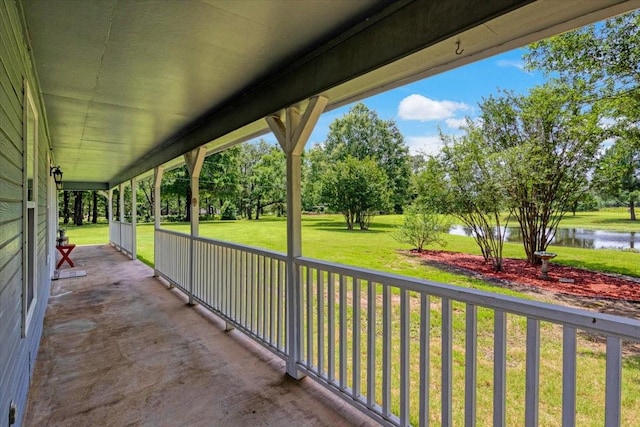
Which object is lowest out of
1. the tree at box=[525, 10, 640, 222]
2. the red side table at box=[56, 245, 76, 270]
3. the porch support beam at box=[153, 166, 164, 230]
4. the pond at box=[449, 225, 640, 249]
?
the red side table at box=[56, 245, 76, 270]

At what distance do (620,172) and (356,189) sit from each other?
9577 millimetres

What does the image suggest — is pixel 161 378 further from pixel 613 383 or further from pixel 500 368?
pixel 613 383

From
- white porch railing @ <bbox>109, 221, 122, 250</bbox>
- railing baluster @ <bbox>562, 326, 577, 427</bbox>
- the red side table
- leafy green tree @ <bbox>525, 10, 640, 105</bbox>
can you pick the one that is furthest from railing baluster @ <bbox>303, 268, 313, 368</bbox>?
white porch railing @ <bbox>109, 221, 122, 250</bbox>

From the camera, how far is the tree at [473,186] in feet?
23.0

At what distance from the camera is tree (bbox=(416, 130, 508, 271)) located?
701 centimetres

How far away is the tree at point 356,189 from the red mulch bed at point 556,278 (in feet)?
20.5

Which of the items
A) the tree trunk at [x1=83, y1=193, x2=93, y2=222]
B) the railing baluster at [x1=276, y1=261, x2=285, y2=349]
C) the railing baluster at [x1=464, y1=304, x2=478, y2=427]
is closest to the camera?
the railing baluster at [x1=464, y1=304, x2=478, y2=427]

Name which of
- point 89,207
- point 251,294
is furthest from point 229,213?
point 251,294

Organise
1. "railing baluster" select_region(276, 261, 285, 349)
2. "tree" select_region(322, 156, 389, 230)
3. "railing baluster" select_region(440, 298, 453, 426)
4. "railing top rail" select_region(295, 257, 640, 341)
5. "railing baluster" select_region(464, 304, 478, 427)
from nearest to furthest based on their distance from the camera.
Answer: "railing top rail" select_region(295, 257, 640, 341) → "railing baluster" select_region(464, 304, 478, 427) → "railing baluster" select_region(440, 298, 453, 426) → "railing baluster" select_region(276, 261, 285, 349) → "tree" select_region(322, 156, 389, 230)

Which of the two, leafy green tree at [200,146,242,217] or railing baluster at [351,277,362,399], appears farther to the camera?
leafy green tree at [200,146,242,217]

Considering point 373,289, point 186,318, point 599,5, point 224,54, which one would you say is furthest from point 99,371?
point 599,5

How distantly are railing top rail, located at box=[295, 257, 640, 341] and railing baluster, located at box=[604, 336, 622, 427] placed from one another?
6cm

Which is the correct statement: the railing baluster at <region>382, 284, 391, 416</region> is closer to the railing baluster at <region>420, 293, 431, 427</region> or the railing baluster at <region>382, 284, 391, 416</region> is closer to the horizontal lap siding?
the railing baluster at <region>420, 293, 431, 427</region>

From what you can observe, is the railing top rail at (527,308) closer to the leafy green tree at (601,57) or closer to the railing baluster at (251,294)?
the railing baluster at (251,294)
